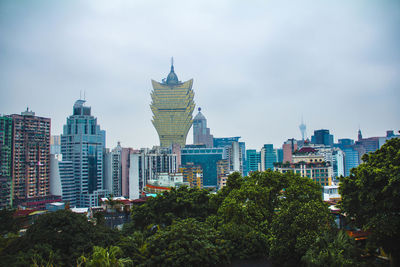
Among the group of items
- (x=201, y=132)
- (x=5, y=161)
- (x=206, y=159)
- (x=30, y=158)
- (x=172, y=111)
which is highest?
(x=172, y=111)

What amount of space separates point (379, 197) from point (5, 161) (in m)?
49.4

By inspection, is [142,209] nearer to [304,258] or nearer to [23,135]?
[304,258]

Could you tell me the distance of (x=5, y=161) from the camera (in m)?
46.4

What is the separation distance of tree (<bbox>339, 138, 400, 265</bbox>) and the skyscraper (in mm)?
56368

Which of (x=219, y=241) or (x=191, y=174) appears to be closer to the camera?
(x=219, y=241)

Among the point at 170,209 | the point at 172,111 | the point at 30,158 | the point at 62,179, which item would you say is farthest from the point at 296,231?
the point at 172,111

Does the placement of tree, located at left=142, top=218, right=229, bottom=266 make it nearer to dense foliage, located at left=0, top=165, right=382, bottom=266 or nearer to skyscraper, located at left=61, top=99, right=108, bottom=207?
dense foliage, located at left=0, top=165, right=382, bottom=266

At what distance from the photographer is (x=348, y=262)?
949cm

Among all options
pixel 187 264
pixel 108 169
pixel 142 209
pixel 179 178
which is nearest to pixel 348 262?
pixel 187 264

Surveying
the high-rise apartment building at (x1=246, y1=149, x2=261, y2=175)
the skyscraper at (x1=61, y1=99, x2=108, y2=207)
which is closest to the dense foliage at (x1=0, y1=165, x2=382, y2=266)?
the skyscraper at (x1=61, y1=99, x2=108, y2=207)

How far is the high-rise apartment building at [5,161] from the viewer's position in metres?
42.7

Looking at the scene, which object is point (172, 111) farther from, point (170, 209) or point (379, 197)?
point (379, 197)

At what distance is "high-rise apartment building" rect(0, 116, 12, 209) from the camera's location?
140 ft

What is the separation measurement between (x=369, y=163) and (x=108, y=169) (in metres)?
60.5
